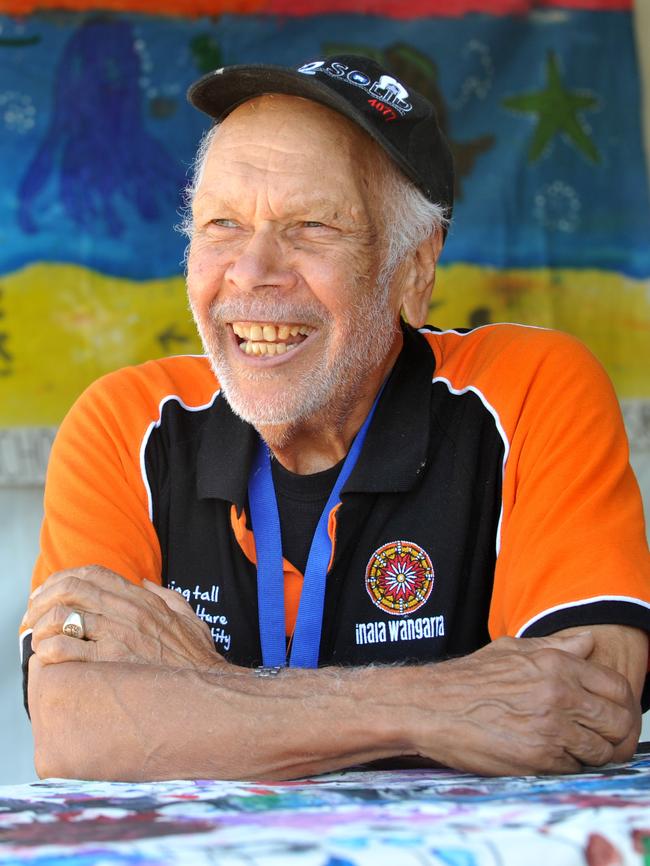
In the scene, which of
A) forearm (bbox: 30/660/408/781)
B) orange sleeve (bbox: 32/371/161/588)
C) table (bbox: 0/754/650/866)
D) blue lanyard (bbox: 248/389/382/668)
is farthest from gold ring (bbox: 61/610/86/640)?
table (bbox: 0/754/650/866)

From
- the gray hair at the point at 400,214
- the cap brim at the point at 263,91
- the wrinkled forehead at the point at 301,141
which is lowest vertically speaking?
the gray hair at the point at 400,214

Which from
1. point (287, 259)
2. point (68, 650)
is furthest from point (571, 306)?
point (68, 650)

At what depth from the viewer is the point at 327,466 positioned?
8.24 ft

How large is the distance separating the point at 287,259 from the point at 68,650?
33.4 inches

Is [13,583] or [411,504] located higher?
[411,504]

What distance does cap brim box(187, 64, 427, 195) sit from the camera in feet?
7.54

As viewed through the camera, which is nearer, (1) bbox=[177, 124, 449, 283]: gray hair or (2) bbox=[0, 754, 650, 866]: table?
(2) bbox=[0, 754, 650, 866]: table

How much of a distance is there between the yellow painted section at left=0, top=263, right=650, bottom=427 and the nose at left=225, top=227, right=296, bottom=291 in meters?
1.32

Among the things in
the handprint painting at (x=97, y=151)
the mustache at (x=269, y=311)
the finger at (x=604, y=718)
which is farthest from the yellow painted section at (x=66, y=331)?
the finger at (x=604, y=718)

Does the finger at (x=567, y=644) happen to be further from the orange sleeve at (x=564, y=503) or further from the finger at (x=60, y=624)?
the finger at (x=60, y=624)

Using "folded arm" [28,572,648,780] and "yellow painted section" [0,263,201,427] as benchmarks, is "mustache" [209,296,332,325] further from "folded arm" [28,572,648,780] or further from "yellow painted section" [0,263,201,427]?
"yellow painted section" [0,263,201,427]

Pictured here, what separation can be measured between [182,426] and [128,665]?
747mm

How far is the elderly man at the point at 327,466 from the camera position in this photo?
6.71 feet

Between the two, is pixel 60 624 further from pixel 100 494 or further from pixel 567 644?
pixel 567 644
